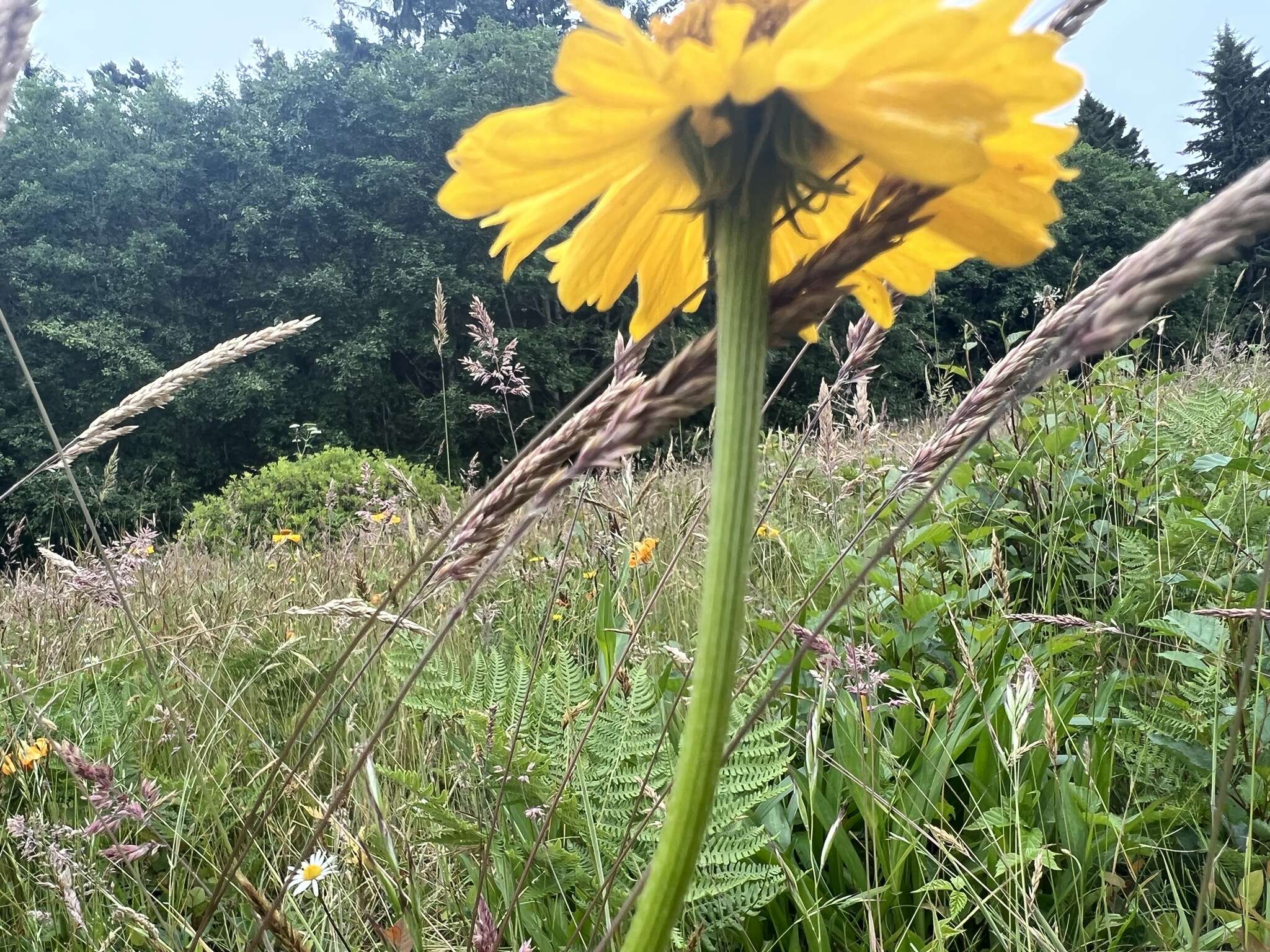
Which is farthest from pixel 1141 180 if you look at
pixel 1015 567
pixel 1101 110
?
pixel 1015 567

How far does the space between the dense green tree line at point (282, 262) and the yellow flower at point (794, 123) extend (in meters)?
15.1

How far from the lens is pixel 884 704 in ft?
3.73

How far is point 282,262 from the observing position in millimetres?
17375

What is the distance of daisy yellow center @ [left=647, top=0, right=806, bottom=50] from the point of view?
1.24ft

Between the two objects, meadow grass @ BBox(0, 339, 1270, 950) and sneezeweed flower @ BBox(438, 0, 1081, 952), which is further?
meadow grass @ BBox(0, 339, 1270, 950)

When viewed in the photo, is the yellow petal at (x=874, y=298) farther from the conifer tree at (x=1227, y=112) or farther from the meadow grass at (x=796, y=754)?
the conifer tree at (x=1227, y=112)

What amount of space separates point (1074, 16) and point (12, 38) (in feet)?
2.93

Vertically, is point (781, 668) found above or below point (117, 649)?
above

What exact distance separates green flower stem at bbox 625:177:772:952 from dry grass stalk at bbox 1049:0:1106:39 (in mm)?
615

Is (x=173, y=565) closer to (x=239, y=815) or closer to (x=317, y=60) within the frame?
(x=239, y=815)

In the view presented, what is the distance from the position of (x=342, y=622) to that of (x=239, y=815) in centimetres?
59

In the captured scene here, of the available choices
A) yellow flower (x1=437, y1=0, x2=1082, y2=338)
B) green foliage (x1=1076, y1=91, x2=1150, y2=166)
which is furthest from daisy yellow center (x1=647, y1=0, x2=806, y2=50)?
green foliage (x1=1076, y1=91, x2=1150, y2=166)

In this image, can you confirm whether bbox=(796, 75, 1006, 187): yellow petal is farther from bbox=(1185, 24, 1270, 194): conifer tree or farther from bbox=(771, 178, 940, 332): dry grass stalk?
bbox=(1185, 24, 1270, 194): conifer tree

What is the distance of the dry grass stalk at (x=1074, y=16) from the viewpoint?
2.39 feet
